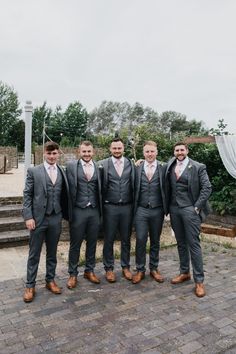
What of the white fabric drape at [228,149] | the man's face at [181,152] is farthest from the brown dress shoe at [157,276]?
the white fabric drape at [228,149]

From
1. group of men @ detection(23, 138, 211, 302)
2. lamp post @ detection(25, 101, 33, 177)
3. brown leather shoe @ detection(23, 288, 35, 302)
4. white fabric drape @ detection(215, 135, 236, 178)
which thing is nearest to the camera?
brown leather shoe @ detection(23, 288, 35, 302)

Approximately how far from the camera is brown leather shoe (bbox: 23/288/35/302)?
3553 millimetres

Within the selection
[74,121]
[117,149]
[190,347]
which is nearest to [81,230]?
[117,149]

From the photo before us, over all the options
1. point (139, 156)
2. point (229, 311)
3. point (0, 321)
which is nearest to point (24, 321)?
point (0, 321)

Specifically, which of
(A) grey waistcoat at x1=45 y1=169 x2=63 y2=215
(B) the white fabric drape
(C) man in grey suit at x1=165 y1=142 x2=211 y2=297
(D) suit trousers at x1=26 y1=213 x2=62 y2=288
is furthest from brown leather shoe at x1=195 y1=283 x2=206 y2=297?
(B) the white fabric drape

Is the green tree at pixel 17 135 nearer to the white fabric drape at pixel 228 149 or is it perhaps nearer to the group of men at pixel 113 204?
the white fabric drape at pixel 228 149

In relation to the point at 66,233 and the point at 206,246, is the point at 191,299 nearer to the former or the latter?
the point at 206,246

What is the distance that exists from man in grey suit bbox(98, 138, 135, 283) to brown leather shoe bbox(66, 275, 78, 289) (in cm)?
39

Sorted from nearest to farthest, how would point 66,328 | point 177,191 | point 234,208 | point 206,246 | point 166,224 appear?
point 66,328 → point 177,191 → point 206,246 → point 166,224 → point 234,208

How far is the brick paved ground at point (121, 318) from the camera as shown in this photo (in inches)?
110

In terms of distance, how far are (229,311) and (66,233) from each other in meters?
3.26

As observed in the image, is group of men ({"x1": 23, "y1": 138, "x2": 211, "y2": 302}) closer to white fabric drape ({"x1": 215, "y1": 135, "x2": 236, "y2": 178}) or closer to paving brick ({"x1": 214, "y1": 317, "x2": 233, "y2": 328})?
paving brick ({"x1": 214, "y1": 317, "x2": 233, "y2": 328})

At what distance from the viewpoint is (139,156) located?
9.62m

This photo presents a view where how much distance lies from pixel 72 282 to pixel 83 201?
35.5 inches
